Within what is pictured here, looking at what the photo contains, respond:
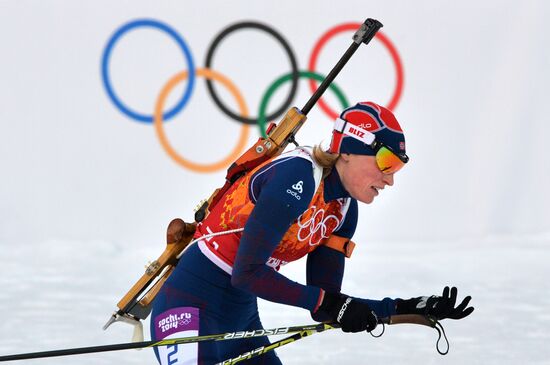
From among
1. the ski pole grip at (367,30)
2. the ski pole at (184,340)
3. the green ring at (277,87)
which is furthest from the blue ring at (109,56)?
the ski pole at (184,340)

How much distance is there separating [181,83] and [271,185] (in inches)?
165

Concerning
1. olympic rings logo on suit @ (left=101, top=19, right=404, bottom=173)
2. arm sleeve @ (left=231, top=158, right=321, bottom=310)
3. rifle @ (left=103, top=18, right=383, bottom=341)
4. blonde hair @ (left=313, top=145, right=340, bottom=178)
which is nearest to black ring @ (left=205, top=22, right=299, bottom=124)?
olympic rings logo on suit @ (left=101, top=19, right=404, bottom=173)

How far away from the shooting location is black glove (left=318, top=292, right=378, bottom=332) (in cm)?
296

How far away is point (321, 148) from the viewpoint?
3.06 meters

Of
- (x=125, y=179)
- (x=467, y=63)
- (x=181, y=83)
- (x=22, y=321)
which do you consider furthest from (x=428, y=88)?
(x=22, y=321)

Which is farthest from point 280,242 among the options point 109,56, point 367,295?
point 109,56

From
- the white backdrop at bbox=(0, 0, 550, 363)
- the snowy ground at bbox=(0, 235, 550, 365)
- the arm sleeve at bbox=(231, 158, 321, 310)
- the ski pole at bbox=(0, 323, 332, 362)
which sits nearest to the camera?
the arm sleeve at bbox=(231, 158, 321, 310)

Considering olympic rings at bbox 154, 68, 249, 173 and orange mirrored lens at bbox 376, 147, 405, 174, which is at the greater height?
olympic rings at bbox 154, 68, 249, 173

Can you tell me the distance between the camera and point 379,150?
3.01 meters

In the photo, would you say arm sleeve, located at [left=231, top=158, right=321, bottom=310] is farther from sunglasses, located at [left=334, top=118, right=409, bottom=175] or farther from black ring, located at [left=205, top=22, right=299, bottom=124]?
black ring, located at [left=205, top=22, right=299, bottom=124]

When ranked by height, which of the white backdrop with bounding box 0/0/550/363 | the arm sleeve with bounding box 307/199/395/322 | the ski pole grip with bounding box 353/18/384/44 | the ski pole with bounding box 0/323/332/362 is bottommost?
the ski pole with bounding box 0/323/332/362

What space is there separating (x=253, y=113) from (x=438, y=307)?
4.13 m

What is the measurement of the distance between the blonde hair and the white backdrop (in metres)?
3.66

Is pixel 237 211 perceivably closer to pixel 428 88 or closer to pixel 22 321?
pixel 22 321
